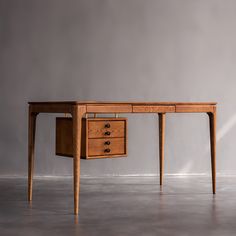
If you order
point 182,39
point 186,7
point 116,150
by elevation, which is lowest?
point 116,150

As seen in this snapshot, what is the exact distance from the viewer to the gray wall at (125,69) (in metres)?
5.02

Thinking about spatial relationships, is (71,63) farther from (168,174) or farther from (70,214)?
(70,214)

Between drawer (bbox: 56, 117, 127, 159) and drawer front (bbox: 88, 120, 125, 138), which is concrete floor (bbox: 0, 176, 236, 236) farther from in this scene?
drawer front (bbox: 88, 120, 125, 138)

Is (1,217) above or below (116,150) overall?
below

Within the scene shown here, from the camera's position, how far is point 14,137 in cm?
502

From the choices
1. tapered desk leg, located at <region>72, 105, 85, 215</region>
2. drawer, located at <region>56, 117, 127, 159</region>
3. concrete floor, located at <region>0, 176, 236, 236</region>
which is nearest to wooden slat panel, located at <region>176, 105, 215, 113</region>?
drawer, located at <region>56, 117, 127, 159</region>

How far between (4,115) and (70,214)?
212 cm

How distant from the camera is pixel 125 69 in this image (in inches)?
204

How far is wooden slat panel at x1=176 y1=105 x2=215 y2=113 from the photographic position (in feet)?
Result: 12.9

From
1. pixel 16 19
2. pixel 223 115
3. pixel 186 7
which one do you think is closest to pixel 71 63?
pixel 16 19

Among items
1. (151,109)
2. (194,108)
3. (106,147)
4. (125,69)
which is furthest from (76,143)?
(125,69)

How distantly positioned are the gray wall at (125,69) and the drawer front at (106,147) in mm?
1529

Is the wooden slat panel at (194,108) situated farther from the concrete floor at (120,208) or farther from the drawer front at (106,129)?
the concrete floor at (120,208)

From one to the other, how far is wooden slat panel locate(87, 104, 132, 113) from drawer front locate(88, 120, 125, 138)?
126 millimetres
